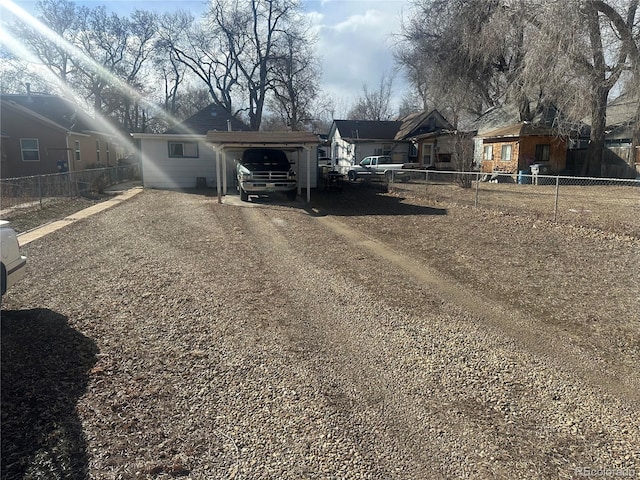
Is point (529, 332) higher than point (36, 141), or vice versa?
point (36, 141)

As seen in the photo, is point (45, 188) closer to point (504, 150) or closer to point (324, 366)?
point (324, 366)

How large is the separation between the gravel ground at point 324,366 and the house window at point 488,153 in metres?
22.4

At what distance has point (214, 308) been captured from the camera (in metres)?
5.03

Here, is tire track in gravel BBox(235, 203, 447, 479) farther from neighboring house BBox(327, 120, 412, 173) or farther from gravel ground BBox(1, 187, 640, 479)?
neighboring house BBox(327, 120, 412, 173)

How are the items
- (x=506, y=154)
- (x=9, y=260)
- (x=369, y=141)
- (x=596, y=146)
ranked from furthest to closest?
1. (x=369, y=141)
2. (x=506, y=154)
3. (x=596, y=146)
4. (x=9, y=260)

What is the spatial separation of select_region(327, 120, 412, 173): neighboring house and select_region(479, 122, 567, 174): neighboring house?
1017cm

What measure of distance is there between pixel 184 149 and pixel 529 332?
20557mm

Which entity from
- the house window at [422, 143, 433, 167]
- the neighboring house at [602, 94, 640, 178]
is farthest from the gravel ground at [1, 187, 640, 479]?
the house window at [422, 143, 433, 167]

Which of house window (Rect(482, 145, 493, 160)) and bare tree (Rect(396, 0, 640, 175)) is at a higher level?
bare tree (Rect(396, 0, 640, 175))

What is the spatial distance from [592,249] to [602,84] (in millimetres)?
15956

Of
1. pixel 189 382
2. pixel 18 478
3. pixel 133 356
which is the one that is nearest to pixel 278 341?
pixel 189 382

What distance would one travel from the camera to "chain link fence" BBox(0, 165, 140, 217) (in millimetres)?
13180

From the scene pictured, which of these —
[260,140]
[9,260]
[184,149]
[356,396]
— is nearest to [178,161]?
[184,149]

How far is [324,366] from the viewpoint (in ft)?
12.0
